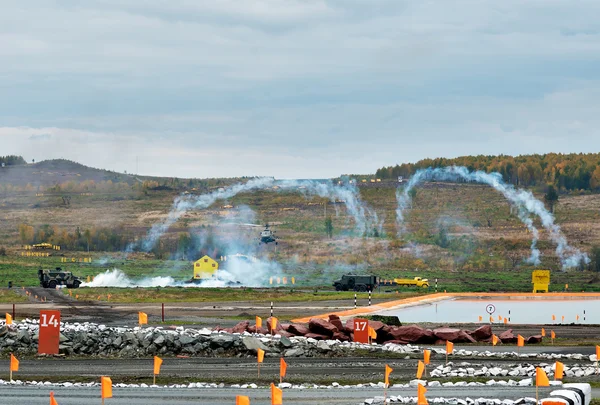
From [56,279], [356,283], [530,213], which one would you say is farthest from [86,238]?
[530,213]

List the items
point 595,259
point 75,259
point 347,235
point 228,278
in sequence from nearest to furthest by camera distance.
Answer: point 228,278, point 595,259, point 75,259, point 347,235

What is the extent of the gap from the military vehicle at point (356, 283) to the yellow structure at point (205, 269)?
51.2ft

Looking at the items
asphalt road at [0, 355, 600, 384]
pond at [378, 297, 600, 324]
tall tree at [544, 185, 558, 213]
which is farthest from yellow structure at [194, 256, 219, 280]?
tall tree at [544, 185, 558, 213]

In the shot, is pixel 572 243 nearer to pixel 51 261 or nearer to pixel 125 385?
pixel 51 261

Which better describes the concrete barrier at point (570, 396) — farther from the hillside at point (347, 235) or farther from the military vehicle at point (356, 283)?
the hillside at point (347, 235)

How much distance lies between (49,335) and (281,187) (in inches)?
6223

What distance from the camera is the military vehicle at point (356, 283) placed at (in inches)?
3920

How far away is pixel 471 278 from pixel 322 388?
290ft

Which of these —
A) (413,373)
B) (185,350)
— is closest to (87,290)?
(185,350)

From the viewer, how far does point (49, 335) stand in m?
41.2

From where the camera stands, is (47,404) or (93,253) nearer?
(47,404)

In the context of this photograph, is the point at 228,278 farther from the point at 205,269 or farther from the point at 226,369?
the point at 226,369

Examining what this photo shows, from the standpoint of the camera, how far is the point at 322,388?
31.3 m

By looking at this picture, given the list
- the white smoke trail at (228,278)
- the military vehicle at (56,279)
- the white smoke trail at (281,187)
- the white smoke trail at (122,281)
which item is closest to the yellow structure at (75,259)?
the white smoke trail at (281,187)
